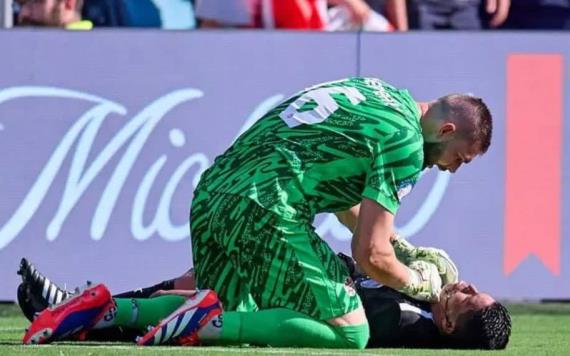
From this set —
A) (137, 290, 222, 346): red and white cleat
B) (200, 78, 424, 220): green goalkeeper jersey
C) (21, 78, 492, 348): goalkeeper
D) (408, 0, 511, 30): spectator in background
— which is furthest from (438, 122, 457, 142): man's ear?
(408, 0, 511, 30): spectator in background

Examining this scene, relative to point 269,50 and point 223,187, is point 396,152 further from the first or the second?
point 269,50

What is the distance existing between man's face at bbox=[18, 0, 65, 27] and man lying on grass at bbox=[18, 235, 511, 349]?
3.34 m

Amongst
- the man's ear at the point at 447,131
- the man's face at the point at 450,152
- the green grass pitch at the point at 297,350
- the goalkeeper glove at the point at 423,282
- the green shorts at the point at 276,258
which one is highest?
the man's ear at the point at 447,131

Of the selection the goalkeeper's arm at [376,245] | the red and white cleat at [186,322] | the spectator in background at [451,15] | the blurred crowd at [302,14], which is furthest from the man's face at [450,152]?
the spectator in background at [451,15]

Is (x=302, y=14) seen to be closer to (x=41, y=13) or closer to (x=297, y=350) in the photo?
(x=41, y=13)

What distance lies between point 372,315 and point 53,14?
4142mm

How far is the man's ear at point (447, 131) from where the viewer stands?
771cm

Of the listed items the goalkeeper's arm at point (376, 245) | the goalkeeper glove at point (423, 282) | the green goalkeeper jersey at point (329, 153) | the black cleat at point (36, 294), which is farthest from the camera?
the black cleat at point (36, 294)

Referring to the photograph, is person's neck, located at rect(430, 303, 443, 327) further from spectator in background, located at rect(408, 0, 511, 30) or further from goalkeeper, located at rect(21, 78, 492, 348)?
spectator in background, located at rect(408, 0, 511, 30)

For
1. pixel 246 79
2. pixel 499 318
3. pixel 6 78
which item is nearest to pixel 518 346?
pixel 499 318

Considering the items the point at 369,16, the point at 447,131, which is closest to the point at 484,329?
the point at 447,131

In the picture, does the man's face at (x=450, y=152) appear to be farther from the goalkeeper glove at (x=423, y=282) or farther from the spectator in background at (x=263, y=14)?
the spectator in background at (x=263, y=14)

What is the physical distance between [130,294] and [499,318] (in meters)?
1.84

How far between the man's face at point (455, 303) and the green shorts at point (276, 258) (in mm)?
487
